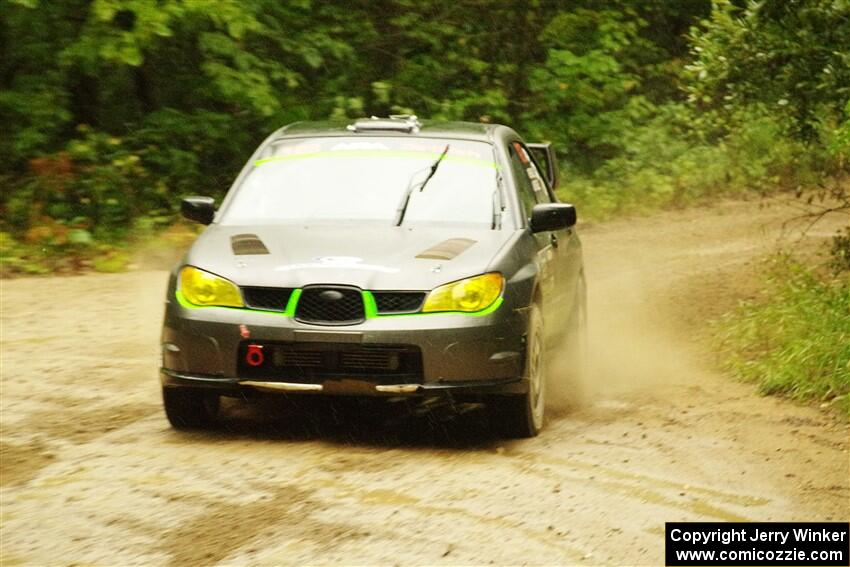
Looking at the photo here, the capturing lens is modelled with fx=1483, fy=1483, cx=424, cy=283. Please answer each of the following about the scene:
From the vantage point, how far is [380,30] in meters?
21.1

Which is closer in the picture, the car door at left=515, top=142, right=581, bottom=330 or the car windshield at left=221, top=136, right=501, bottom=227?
the car windshield at left=221, top=136, right=501, bottom=227

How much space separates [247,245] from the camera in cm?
766

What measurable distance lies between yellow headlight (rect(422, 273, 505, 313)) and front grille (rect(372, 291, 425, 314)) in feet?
0.15

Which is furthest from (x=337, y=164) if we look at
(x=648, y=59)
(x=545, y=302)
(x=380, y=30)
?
(x=648, y=59)

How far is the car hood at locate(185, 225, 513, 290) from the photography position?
7.19m

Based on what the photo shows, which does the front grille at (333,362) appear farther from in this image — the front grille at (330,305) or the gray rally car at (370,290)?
the front grille at (330,305)

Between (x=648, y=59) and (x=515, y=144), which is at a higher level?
(x=515, y=144)

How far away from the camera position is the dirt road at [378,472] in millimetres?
5461

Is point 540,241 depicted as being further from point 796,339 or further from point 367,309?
point 796,339

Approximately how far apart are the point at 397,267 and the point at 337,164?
144 centimetres

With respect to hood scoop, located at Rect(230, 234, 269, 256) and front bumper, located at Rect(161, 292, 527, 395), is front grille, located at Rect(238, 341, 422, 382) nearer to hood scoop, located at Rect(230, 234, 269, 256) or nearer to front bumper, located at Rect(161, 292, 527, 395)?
front bumper, located at Rect(161, 292, 527, 395)

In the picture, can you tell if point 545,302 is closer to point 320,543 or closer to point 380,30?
point 320,543

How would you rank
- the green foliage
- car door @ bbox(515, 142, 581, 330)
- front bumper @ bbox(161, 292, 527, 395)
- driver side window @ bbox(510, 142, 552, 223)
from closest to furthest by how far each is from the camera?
front bumper @ bbox(161, 292, 527, 395) < driver side window @ bbox(510, 142, 552, 223) < car door @ bbox(515, 142, 581, 330) < the green foliage

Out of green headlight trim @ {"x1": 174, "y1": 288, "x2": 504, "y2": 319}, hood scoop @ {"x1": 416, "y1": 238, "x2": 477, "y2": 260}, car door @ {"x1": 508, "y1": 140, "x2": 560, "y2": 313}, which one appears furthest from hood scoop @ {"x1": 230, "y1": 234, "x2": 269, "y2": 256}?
car door @ {"x1": 508, "y1": 140, "x2": 560, "y2": 313}
